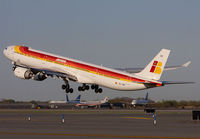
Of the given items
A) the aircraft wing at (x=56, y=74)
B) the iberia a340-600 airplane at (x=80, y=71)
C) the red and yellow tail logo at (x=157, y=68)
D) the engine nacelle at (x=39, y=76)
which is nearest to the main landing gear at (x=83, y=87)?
the iberia a340-600 airplane at (x=80, y=71)

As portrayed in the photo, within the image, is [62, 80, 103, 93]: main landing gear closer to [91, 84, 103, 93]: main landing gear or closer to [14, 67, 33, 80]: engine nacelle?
[91, 84, 103, 93]: main landing gear

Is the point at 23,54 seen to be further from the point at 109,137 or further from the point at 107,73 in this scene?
the point at 109,137

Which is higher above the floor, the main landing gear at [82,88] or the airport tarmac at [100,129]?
the main landing gear at [82,88]

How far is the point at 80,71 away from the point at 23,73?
1179cm

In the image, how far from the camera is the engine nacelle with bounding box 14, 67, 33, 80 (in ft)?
269

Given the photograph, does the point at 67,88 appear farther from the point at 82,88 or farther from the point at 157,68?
Result: the point at 157,68

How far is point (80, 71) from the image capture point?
7800cm

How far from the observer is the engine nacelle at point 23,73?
8188cm

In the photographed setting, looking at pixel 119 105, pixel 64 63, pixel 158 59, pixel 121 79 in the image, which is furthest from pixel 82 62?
pixel 119 105

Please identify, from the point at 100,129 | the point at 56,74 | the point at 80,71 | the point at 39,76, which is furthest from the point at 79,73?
the point at 100,129

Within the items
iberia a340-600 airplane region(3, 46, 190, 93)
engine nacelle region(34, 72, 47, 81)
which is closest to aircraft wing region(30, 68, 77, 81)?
iberia a340-600 airplane region(3, 46, 190, 93)

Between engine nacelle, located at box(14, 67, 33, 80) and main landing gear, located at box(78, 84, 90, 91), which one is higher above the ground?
engine nacelle, located at box(14, 67, 33, 80)

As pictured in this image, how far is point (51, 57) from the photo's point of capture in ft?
261

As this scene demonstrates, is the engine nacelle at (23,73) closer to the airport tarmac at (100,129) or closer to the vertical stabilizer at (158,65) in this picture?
the airport tarmac at (100,129)
